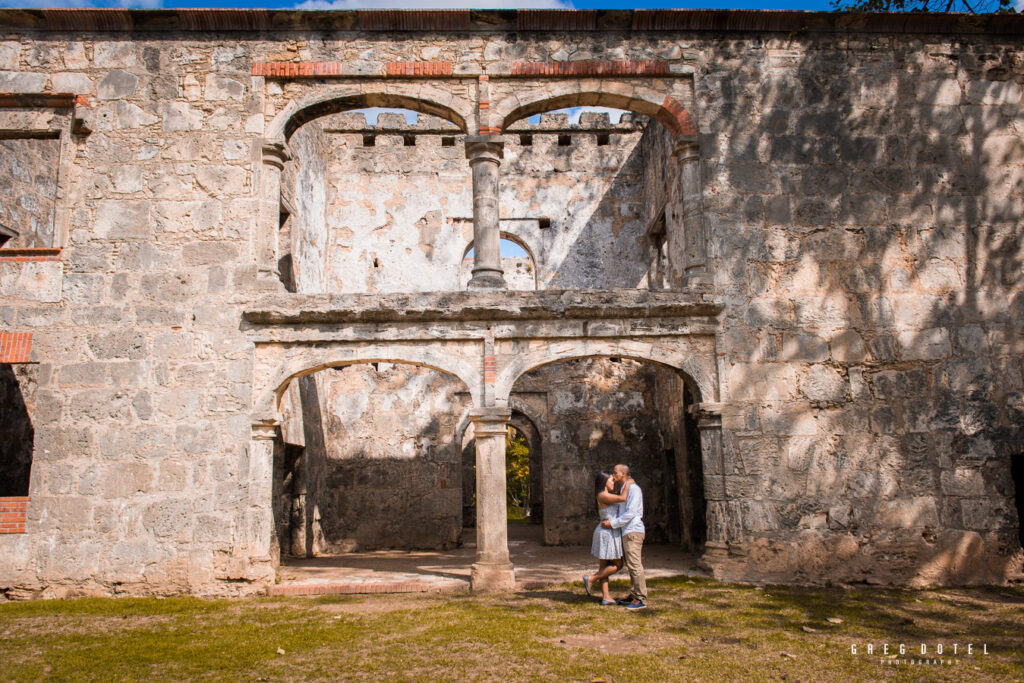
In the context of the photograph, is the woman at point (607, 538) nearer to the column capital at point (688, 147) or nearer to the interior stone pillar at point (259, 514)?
the interior stone pillar at point (259, 514)

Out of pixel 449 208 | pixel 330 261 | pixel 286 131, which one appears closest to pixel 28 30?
pixel 286 131

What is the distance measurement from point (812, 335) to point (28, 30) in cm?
930

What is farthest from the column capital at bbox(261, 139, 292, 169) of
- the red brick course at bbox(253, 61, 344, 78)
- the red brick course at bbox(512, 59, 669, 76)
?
the red brick course at bbox(512, 59, 669, 76)

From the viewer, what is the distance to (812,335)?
788 cm

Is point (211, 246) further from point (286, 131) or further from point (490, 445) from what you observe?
point (490, 445)

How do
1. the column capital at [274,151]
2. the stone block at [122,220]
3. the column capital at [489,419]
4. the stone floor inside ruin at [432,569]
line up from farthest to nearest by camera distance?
the column capital at [274,151]
the stone block at [122,220]
the column capital at [489,419]
the stone floor inside ruin at [432,569]

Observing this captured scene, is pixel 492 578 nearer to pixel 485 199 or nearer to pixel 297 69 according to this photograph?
pixel 485 199

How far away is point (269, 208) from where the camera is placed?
8.12 metres

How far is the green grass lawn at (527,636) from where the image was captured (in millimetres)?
4656

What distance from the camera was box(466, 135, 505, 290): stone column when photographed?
830 centimetres

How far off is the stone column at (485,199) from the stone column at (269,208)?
7.06ft

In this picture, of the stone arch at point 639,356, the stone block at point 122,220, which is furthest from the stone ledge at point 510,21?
the stone arch at point 639,356

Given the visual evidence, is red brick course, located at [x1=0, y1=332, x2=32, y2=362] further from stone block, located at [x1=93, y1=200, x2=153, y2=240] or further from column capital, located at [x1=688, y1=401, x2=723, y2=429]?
column capital, located at [x1=688, y1=401, x2=723, y2=429]

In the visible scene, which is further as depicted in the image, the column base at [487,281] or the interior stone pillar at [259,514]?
the column base at [487,281]
